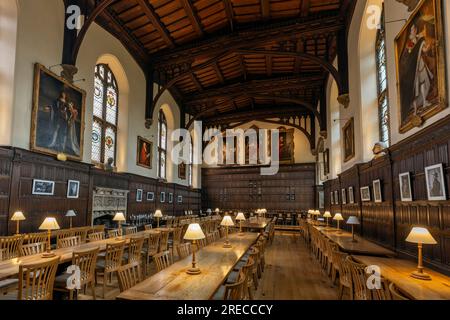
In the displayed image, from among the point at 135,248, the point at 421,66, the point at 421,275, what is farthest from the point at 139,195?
the point at 421,66

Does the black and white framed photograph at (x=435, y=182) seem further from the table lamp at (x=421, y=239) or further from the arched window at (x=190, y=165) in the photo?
the arched window at (x=190, y=165)

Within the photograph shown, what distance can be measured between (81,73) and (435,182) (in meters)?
9.62

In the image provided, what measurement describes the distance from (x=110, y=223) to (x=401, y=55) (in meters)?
10.4

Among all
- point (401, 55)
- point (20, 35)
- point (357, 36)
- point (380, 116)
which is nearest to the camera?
point (401, 55)

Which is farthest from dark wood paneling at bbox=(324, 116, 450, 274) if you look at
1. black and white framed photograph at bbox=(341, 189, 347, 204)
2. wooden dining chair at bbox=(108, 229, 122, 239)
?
wooden dining chair at bbox=(108, 229, 122, 239)

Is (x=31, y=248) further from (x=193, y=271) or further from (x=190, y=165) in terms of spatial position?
(x=190, y=165)

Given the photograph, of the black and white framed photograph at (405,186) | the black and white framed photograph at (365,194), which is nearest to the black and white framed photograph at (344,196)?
the black and white framed photograph at (365,194)

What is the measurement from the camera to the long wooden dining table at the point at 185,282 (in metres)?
2.73

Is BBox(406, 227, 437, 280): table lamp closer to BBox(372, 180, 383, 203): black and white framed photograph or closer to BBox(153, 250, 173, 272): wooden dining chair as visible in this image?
BBox(372, 180, 383, 203): black and white framed photograph

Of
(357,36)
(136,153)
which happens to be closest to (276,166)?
(136,153)

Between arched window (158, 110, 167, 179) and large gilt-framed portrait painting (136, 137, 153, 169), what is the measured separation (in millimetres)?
1623

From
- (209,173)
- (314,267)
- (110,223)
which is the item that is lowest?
Answer: (314,267)

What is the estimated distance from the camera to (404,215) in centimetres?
503

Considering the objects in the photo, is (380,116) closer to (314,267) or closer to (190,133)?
(314,267)
